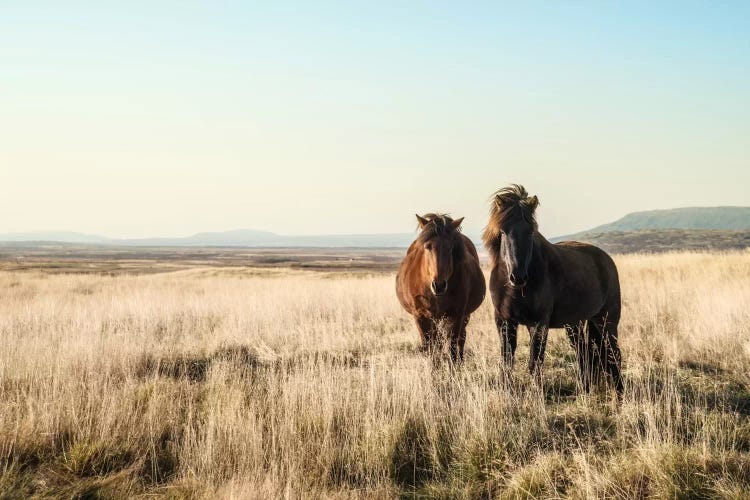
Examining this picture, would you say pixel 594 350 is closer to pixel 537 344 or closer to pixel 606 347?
pixel 606 347

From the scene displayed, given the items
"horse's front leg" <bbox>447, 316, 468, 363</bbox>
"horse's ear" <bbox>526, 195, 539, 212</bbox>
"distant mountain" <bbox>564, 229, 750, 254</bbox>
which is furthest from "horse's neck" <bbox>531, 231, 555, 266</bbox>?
"distant mountain" <bbox>564, 229, 750, 254</bbox>

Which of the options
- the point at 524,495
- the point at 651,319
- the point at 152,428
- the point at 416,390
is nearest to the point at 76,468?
the point at 152,428

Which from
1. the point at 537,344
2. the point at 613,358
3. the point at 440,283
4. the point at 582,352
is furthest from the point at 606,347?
the point at 440,283

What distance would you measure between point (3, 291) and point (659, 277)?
2418 cm

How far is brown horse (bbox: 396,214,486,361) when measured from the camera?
21.5 ft

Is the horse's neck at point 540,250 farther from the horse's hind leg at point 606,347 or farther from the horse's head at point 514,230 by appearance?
the horse's hind leg at point 606,347

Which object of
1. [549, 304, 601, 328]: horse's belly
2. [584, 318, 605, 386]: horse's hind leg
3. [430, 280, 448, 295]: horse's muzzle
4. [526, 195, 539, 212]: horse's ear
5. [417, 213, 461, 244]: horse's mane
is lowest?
[584, 318, 605, 386]: horse's hind leg

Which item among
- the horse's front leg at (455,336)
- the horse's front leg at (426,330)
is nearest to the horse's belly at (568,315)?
the horse's front leg at (455,336)

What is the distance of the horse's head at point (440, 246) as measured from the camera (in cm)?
639

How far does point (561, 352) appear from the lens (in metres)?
8.66

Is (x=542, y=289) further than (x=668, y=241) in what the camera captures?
No

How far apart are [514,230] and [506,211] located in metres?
0.24

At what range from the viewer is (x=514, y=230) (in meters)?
5.24

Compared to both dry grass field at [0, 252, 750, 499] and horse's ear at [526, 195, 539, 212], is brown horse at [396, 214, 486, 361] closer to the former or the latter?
dry grass field at [0, 252, 750, 499]
